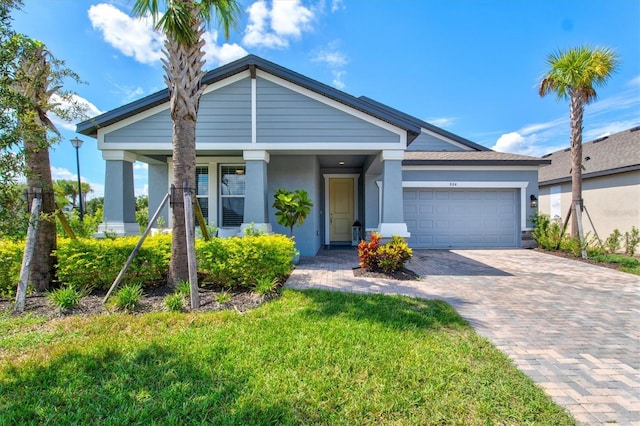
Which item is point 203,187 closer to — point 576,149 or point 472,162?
point 472,162

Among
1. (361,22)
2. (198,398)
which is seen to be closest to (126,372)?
(198,398)

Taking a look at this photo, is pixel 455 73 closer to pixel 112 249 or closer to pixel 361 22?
pixel 361 22

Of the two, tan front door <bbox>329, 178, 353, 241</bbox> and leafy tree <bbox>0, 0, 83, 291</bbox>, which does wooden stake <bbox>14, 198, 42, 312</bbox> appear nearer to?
leafy tree <bbox>0, 0, 83, 291</bbox>

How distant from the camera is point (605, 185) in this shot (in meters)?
11.6

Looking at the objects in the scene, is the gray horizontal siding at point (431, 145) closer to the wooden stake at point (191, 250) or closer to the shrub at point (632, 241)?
the shrub at point (632, 241)

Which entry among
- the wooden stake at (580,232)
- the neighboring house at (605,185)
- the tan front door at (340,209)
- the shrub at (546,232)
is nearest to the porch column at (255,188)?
the tan front door at (340,209)

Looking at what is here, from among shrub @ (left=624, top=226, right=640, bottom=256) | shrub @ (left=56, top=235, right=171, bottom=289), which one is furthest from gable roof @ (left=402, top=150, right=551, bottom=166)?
shrub @ (left=56, top=235, right=171, bottom=289)

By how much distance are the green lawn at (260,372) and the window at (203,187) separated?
5543 millimetres

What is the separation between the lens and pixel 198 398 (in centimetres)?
223

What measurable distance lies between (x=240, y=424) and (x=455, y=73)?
1436cm

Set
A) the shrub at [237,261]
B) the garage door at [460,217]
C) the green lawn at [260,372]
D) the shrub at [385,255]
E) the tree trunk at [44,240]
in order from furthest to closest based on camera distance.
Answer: the garage door at [460,217], the shrub at [385,255], the shrub at [237,261], the tree trunk at [44,240], the green lawn at [260,372]

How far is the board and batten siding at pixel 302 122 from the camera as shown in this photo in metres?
7.24

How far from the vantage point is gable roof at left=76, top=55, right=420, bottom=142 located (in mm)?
6969

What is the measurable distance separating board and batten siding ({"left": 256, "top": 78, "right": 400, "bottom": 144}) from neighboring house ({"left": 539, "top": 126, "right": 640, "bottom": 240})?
320 inches
